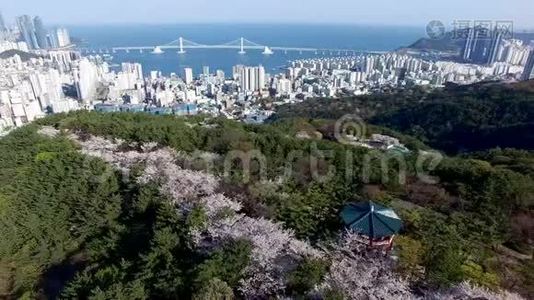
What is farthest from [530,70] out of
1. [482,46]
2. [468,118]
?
[468,118]

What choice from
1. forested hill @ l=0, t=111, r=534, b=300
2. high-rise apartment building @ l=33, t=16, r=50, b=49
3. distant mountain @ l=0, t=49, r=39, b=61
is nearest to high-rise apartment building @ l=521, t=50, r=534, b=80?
forested hill @ l=0, t=111, r=534, b=300

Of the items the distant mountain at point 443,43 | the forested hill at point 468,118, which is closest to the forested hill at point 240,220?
the forested hill at point 468,118

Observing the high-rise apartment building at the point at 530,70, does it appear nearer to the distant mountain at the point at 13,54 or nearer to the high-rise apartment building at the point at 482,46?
the high-rise apartment building at the point at 482,46

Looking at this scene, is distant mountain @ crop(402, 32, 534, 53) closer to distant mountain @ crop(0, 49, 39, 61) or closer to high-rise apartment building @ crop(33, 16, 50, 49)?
distant mountain @ crop(0, 49, 39, 61)

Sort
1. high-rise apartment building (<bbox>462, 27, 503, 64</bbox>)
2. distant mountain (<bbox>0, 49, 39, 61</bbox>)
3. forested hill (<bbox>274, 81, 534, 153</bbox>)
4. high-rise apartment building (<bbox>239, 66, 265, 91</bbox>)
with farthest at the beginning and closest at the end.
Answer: high-rise apartment building (<bbox>462, 27, 503, 64</bbox>)
distant mountain (<bbox>0, 49, 39, 61</bbox>)
high-rise apartment building (<bbox>239, 66, 265, 91</bbox>)
forested hill (<bbox>274, 81, 534, 153</bbox>)

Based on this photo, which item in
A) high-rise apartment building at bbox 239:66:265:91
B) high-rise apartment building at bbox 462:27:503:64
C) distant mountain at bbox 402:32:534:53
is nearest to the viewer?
high-rise apartment building at bbox 239:66:265:91

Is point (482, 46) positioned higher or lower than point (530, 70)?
lower

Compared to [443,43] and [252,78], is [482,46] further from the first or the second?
[252,78]
